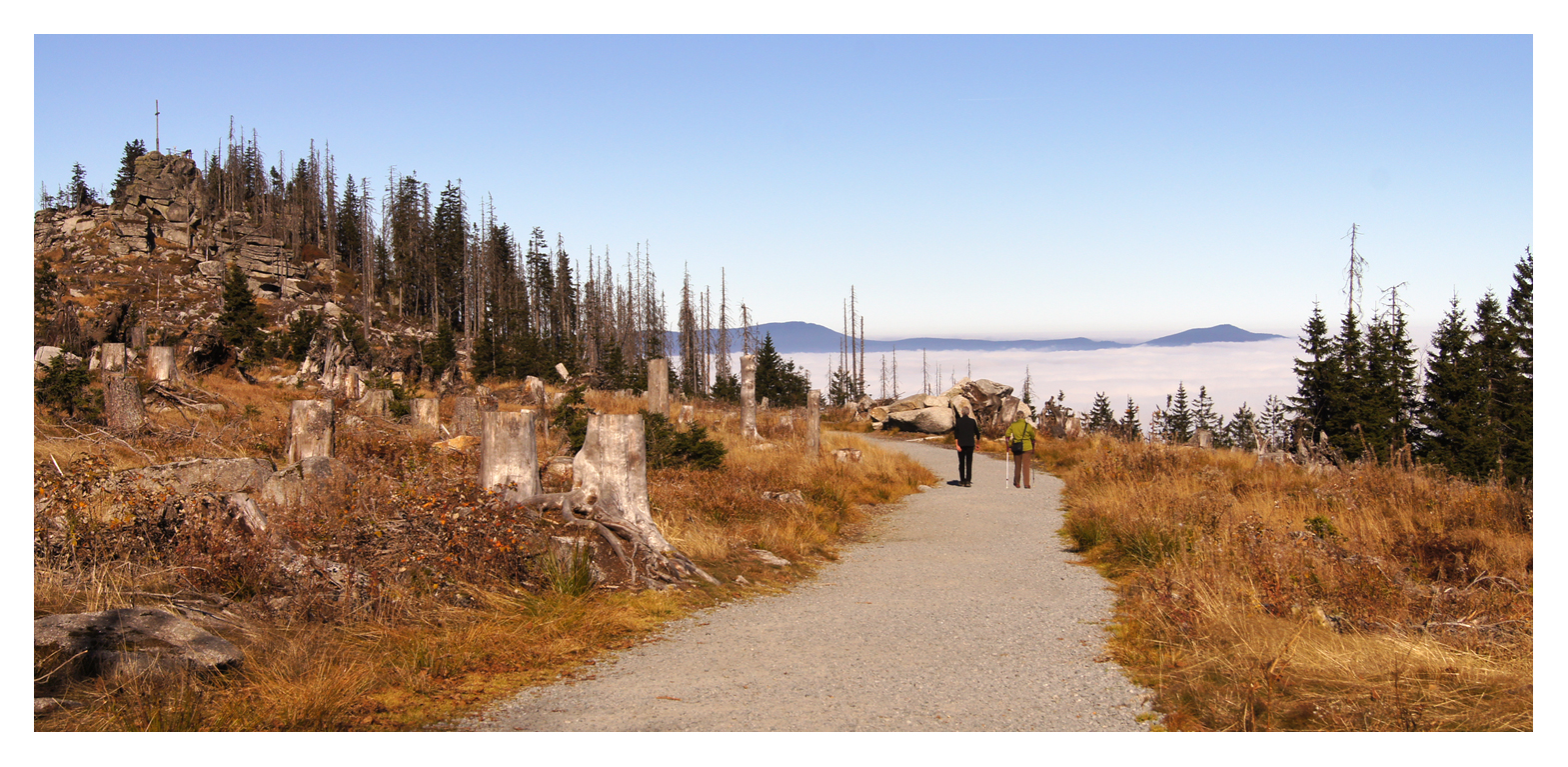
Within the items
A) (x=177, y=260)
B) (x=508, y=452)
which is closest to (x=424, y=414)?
(x=508, y=452)

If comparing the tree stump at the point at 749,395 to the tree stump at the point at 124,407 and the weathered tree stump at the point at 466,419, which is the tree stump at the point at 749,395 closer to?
the weathered tree stump at the point at 466,419

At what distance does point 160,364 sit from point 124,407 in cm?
619

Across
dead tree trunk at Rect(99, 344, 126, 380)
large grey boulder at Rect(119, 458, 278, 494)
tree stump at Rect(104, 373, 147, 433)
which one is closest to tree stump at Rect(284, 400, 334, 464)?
large grey boulder at Rect(119, 458, 278, 494)

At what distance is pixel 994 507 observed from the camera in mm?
13602

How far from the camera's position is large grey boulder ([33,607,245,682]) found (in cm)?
410

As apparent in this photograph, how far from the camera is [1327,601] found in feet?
20.7

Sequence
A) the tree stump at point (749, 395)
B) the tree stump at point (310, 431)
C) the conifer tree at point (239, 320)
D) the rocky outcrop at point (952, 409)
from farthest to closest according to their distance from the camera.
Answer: the conifer tree at point (239, 320) → the rocky outcrop at point (952, 409) → the tree stump at point (749, 395) → the tree stump at point (310, 431)

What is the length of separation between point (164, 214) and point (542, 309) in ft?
93.6

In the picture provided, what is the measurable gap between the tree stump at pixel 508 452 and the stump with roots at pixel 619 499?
239 millimetres

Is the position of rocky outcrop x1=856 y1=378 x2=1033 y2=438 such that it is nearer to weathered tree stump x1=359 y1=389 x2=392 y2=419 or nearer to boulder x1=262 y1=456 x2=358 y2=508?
weathered tree stump x1=359 y1=389 x2=392 y2=419

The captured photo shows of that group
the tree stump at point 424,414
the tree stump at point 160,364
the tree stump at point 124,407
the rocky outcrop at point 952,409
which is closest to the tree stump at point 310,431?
the tree stump at point 124,407

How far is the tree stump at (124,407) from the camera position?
12.7 metres

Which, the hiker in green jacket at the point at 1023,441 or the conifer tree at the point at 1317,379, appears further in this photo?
the conifer tree at the point at 1317,379

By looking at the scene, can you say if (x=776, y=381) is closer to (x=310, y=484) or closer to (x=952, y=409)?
(x=952, y=409)
